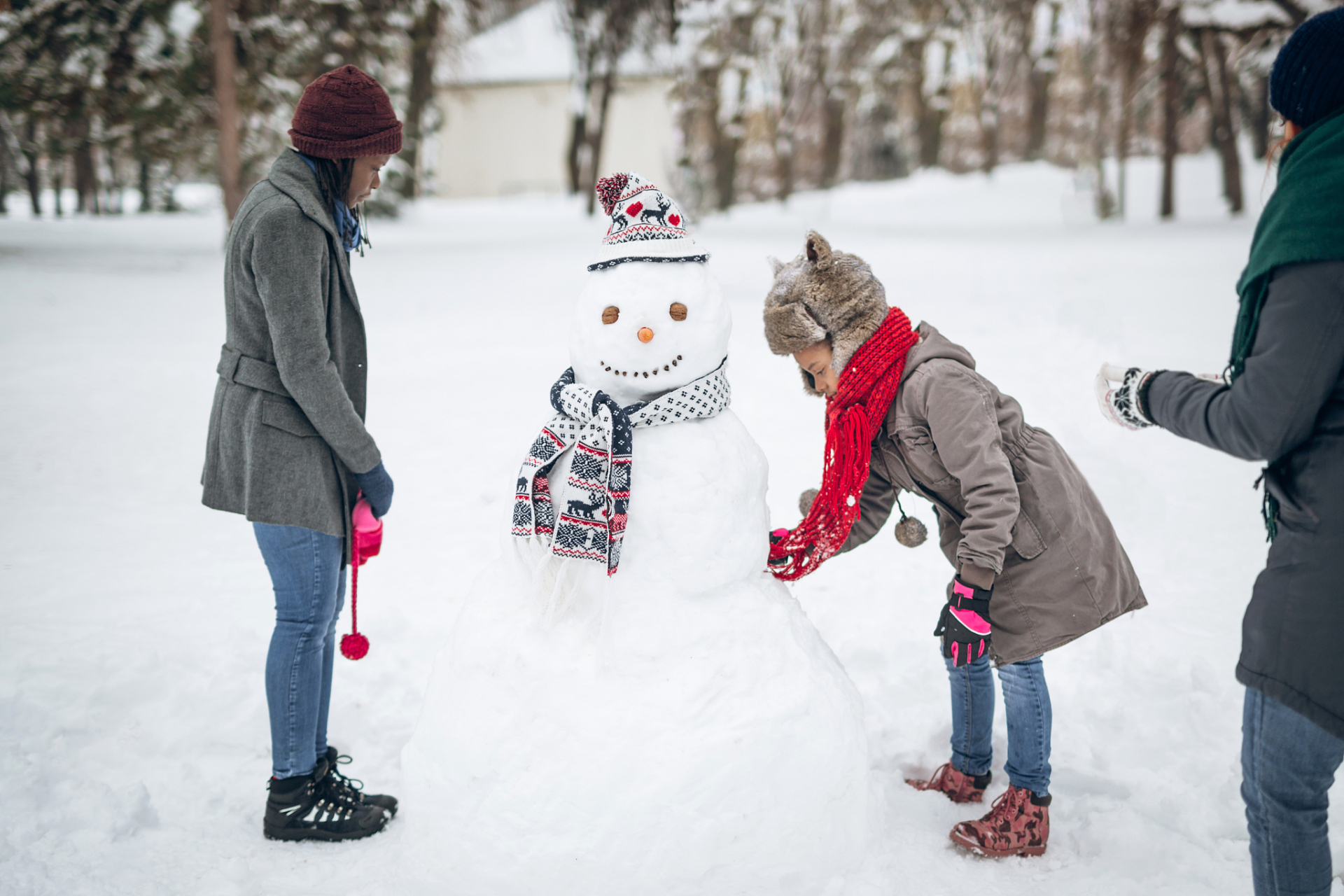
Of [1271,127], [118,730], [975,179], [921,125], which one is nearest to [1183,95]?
[975,179]

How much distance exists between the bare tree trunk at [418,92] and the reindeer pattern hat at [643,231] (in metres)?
12.0

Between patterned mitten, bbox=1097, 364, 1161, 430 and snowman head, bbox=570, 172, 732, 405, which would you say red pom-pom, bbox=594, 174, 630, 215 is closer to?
snowman head, bbox=570, 172, 732, 405

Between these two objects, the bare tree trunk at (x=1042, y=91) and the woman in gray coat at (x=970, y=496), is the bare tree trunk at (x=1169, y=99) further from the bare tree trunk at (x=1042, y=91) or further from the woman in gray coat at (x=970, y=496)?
the woman in gray coat at (x=970, y=496)

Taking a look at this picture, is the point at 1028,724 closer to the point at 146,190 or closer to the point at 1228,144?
the point at 1228,144

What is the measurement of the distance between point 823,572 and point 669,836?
2.25 metres

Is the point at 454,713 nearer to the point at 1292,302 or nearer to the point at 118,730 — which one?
the point at 118,730

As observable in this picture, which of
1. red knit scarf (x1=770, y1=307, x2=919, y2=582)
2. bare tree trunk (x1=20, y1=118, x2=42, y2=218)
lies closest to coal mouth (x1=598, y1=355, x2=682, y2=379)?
red knit scarf (x1=770, y1=307, x2=919, y2=582)

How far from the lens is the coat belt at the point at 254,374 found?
7.30ft

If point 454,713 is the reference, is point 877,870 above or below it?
below

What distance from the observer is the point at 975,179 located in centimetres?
2309

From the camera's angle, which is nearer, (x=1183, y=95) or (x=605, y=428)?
(x=605, y=428)

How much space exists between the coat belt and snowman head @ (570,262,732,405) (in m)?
0.76

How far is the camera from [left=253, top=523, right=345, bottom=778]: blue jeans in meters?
2.30

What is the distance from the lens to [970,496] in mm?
2125
